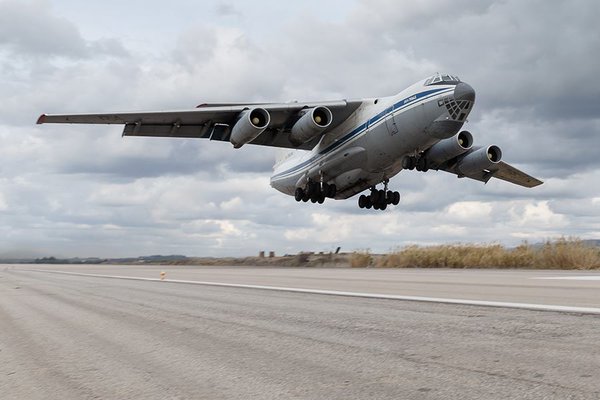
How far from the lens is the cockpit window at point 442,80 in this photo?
80.6 ft

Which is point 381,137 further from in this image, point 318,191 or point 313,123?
point 318,191

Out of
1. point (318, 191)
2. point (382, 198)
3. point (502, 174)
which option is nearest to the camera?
point (318, 191)

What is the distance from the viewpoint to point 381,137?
88.4 feet

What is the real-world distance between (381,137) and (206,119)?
341 inches

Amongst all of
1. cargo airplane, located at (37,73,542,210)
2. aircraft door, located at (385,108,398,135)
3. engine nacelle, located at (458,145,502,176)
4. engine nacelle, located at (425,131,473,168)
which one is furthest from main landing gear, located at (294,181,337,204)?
engine nacelle, located at (458,145,502,176)

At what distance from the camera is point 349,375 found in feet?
12.3

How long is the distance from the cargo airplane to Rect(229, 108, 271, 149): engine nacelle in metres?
0.04

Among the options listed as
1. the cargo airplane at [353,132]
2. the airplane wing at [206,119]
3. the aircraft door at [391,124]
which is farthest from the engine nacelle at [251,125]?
the aircraft door at [391,124]

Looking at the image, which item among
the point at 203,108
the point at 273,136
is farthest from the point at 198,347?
the point at 273,136

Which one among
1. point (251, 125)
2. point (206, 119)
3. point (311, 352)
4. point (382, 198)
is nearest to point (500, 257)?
point (382, 198)

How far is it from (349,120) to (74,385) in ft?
87.7

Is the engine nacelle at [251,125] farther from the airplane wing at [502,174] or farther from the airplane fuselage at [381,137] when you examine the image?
the airplane wing at [502,174]

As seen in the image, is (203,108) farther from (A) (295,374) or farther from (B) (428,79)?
(A) (295,374)

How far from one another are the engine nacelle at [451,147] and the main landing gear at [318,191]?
5.27 m
